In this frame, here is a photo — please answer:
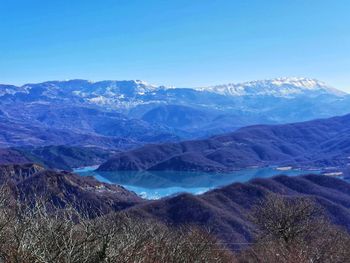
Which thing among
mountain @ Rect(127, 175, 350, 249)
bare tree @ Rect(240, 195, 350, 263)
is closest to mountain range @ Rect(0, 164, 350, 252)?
mountain @ Rect(127, 175, 350, 249)

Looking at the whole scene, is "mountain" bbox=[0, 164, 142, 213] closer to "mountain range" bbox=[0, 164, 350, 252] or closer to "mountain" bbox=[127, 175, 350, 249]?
"mountain range" bbox=[0, 164, 350, 252]

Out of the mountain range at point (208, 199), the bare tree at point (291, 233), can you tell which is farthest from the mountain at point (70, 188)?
the bare tree at point (291, 233)

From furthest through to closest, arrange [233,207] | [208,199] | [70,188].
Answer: [70,188], [208,199], [233,207]

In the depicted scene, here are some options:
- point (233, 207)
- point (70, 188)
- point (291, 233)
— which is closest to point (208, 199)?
point (233, 207)

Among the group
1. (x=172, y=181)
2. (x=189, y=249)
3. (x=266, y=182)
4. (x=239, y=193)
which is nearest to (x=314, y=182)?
(x=266, y=182)

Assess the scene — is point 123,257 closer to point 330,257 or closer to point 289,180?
point 330,257

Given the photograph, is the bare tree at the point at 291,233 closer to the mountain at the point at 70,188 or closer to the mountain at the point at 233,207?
the mountain at the point at 233,207

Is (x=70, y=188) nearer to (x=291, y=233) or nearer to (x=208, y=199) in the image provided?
(x=208, y=199)

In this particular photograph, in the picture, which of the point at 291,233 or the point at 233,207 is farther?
the point at 233,207

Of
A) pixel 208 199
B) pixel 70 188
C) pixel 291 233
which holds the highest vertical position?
pixel 291 233
